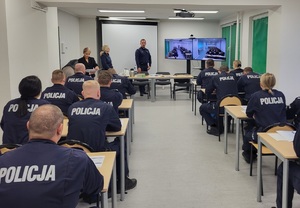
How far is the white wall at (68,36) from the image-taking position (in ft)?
30.7

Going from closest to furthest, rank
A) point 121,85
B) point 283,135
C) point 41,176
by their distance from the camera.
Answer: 1. point 41,176
2. point 283,135
3. point 121,85

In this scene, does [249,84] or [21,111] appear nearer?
[21,111]

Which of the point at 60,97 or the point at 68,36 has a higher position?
the point at 68,36

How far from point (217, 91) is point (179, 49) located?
5.99 meters

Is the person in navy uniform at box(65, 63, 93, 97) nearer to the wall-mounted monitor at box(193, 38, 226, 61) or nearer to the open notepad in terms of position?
the open notepad

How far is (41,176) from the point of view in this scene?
150 cm

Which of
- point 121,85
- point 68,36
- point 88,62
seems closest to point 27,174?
point 121,85

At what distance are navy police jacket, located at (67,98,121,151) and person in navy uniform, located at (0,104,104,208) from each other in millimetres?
1226

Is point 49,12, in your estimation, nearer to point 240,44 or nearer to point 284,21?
point 284,21

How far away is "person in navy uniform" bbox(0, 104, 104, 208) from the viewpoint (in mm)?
1489

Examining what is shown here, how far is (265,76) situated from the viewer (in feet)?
12.6

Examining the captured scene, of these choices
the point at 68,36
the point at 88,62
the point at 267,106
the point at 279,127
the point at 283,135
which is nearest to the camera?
the point at 283,135

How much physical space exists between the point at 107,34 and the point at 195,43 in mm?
3160

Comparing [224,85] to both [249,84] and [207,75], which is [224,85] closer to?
[249,84]
